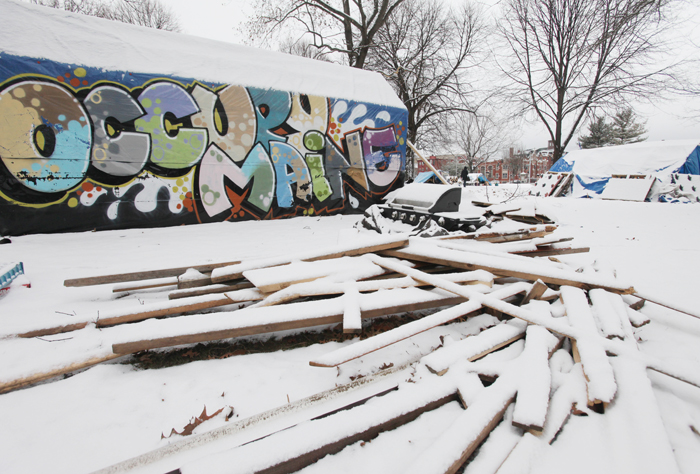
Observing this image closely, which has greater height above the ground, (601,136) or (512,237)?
(601,136)

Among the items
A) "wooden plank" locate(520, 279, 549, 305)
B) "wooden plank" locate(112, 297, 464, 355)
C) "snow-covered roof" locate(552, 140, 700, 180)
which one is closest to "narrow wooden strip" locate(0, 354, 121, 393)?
"wooden plank" locate(112, 297, 464, 355)

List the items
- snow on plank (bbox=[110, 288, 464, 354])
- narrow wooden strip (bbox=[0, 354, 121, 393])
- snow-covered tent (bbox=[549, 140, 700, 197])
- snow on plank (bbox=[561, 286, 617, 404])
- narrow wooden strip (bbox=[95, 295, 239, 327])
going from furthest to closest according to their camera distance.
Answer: snow-covered tent (bbox=[549, 140, 700, 197]) → narrow wooden strip (bbox=[95, 295, 239, 327]) → snow on plank (bbox=[110, 288, 464, 354]) → narrow wooden strip (bbox=[0, 354, 121, 393]) → snow on plank (bbox=[561, 286, 617, 404])

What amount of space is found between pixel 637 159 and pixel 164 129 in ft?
59.5

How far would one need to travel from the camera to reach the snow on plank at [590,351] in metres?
1.77

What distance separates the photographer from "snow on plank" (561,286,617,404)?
1772 mm

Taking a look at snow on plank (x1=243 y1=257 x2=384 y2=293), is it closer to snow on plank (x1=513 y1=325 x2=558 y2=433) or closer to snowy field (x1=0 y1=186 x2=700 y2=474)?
snowy field (x1=0 y1=186 x2=700 y2=474)

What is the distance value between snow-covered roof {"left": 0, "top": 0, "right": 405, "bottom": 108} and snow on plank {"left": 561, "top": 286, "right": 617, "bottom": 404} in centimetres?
800

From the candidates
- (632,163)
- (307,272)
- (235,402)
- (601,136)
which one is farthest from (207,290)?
(601,136)

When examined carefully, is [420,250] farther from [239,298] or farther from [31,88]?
[31,88]

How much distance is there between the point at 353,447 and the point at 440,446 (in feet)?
1.43

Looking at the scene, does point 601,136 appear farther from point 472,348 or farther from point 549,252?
point 472,348

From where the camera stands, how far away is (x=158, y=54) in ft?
22.7

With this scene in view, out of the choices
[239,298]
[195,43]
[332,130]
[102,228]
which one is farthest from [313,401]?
[195,43]

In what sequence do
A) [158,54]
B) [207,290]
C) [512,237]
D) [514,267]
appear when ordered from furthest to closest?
1. [158,54]
2. [512,237]
3. [514,267]
4. [207,290]
